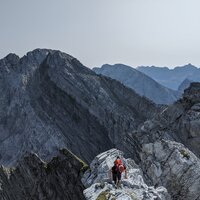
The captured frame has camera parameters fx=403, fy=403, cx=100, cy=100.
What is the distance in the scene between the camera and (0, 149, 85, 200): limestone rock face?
65900mm

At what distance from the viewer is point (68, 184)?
67.2m

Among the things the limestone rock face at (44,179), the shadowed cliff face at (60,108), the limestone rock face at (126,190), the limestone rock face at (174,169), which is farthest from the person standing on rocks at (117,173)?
the shadowed cliff face at (60,108)

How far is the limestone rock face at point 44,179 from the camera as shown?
65900mm

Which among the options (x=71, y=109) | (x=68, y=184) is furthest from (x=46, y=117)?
(x=68, y=184)

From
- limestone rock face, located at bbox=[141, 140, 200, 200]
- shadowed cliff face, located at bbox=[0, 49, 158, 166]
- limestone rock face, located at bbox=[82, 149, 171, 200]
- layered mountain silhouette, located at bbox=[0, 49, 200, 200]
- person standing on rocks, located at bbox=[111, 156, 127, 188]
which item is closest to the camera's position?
limestone rock face, located at bbox=[82, 149, 171, 200]

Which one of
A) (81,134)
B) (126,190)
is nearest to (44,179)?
(126,190)

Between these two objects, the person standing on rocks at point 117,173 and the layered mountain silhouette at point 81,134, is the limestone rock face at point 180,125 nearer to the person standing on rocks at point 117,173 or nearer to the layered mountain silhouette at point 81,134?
the layered mountain silhouette at point 81,134

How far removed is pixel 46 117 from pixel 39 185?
5667cm

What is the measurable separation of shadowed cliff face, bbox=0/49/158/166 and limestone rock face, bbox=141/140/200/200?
56642 mm

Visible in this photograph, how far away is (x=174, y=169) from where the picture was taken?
2253 inches

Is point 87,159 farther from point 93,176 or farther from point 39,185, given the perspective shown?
point 93,176

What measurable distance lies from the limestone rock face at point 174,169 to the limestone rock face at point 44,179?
11.1m

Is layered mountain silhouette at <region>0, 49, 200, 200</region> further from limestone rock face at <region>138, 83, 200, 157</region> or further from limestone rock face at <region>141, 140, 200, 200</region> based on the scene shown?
limestone rock face at <region>138, 83, 200, 157</region>

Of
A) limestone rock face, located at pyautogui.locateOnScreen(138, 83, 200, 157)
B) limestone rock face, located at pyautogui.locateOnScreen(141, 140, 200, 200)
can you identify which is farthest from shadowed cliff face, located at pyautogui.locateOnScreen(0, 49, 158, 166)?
limestone rock face, located at pyautogui.locateOnScreen(141, 140, 200, 200)
